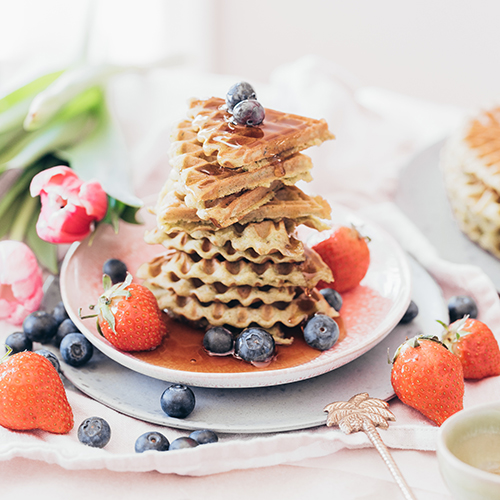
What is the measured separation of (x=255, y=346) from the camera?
4.81 feet

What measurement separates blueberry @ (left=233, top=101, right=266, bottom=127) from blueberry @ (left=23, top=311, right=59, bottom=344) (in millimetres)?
758

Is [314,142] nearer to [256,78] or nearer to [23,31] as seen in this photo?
[23,31]

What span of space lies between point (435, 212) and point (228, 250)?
1070 millimetres

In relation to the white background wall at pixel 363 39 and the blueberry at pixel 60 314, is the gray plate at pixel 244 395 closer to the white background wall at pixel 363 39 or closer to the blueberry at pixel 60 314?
the blueberry at pixel 60 314

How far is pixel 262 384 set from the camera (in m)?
1.38

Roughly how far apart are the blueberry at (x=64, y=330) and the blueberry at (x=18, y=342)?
7 centimetres

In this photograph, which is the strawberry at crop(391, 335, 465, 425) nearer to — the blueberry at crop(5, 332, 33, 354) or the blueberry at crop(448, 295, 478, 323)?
the blueberry at crop(448, 295, 478, 323)

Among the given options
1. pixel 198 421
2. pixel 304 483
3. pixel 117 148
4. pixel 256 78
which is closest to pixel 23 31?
pixel 117 148

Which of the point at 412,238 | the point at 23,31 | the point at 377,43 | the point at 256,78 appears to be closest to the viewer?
the point at 412,238

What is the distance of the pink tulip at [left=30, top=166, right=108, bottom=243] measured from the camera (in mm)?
1814

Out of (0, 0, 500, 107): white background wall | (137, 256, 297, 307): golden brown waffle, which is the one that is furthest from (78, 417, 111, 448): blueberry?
(0, 0, 500, 107): white background wall

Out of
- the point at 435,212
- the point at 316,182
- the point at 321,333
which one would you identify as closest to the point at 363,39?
the point at 316,182

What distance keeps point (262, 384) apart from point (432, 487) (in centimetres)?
42

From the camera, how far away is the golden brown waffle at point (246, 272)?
5.14 ft
